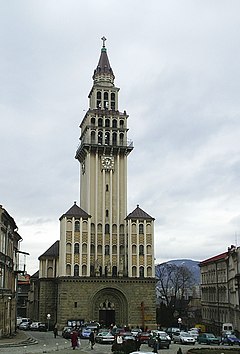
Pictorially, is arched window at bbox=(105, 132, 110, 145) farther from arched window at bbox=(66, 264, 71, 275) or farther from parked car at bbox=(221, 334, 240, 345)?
parked car at bbox=(221, 334, 240, 345)

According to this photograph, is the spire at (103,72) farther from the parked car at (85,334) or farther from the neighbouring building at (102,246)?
the parked car at (85,334)

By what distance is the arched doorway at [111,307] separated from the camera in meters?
69.5

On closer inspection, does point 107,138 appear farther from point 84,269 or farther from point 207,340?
point 207,340

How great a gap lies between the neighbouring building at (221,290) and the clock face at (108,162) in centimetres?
2221

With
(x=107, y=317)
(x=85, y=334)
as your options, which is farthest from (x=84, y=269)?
(x=85, y=334)

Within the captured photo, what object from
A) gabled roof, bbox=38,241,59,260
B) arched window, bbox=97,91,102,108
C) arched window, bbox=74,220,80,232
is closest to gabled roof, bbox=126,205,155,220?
arched window, bbox=74,220,80,232

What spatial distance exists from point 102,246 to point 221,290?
21517 mm

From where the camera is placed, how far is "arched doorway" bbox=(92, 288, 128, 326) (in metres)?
69.5

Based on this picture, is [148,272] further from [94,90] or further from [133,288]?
[94,90]

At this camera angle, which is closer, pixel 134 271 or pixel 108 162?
pixel 134 271

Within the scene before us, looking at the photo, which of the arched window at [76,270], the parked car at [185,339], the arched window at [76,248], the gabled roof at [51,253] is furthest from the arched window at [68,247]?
the parked car at [185,339]

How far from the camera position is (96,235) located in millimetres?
72562

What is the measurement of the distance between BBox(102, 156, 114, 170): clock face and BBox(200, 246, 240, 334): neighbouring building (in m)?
22.2

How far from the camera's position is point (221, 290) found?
259 feet
